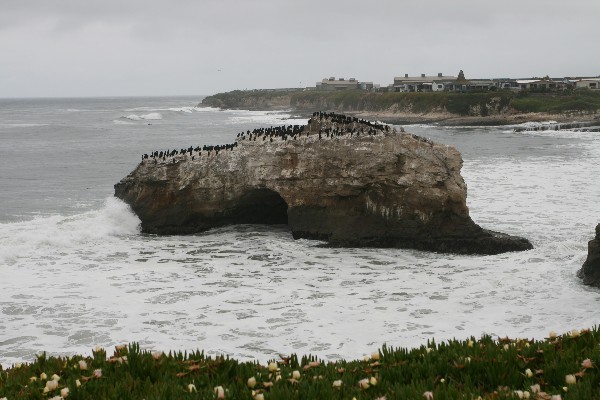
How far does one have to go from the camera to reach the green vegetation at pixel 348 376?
596cm

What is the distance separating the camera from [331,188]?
2050 cm

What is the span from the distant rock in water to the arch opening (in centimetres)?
6

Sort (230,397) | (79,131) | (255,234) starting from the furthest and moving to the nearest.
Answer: (79,131) < (255,234) < (230,397)

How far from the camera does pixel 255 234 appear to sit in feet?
72.2

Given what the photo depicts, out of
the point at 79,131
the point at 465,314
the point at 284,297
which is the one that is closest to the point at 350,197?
the point at 284,297

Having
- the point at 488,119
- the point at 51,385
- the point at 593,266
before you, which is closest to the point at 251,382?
the point at 51,385

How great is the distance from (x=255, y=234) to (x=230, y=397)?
16.0m

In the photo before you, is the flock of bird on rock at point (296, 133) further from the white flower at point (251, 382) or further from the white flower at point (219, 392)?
the white flower at point (219, 392)

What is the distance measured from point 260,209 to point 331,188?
395 cm

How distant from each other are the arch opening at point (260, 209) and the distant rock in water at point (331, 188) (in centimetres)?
6

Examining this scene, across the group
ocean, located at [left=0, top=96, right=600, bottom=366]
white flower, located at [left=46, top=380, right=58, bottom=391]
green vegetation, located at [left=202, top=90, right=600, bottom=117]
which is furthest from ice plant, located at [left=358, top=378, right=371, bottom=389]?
green vegetation, located at [left=202, top=90, right=600, bottom=117]

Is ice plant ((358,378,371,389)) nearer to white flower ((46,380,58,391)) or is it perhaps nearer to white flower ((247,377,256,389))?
white flower ((247,377,256,389))

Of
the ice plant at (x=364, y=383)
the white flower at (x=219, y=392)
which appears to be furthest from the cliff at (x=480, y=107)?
the white flower at (x=219, y=392)

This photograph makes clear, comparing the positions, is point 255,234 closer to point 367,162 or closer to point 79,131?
point 367,162
